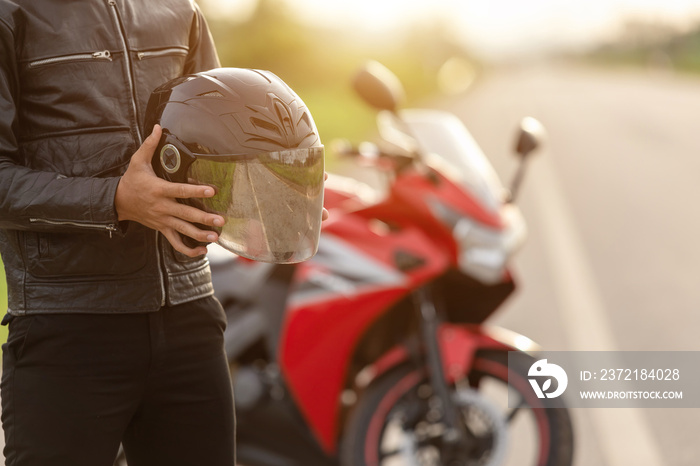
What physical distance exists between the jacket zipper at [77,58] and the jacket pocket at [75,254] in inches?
13.2

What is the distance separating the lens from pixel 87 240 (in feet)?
6.04

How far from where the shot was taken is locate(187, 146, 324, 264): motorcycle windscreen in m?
1.80

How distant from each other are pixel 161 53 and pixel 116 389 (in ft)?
2.32

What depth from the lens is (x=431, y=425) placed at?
127 inches

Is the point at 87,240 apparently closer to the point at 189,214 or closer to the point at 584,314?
the point at 189,214

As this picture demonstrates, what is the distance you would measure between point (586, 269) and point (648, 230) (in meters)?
1.85

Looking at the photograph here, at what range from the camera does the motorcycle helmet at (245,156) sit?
1798 mm

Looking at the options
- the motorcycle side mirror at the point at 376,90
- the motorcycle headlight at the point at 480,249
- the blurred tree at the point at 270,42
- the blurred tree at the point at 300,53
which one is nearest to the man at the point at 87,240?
the motorcycle side mirror at the point at 376,90

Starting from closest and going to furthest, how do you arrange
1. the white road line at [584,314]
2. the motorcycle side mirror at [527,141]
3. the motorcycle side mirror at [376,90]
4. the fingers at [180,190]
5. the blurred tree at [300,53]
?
1. the fingers at [180,190]
2. the motorcycle side mirror at [376,90]
3. the motorcycle side mirror at [527,141]
4. the white road line at [584,314]
5. the blurred tree at [300,53]

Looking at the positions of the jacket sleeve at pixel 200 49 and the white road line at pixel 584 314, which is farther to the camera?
→ the white road line at pixel 584 314

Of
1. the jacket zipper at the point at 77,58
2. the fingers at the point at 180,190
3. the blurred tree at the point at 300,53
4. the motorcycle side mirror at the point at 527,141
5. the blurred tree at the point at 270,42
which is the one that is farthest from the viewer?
the blurred tree at the point at 270,42

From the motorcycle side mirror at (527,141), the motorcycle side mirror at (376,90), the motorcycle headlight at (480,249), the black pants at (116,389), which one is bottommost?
the motorcycle headlight at (480,249)

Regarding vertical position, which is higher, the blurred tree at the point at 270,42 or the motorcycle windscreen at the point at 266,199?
the motorcycle windscreen at the point at 266,199

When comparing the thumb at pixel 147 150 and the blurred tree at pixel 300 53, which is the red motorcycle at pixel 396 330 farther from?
the blurred tree at pixel 300 53
